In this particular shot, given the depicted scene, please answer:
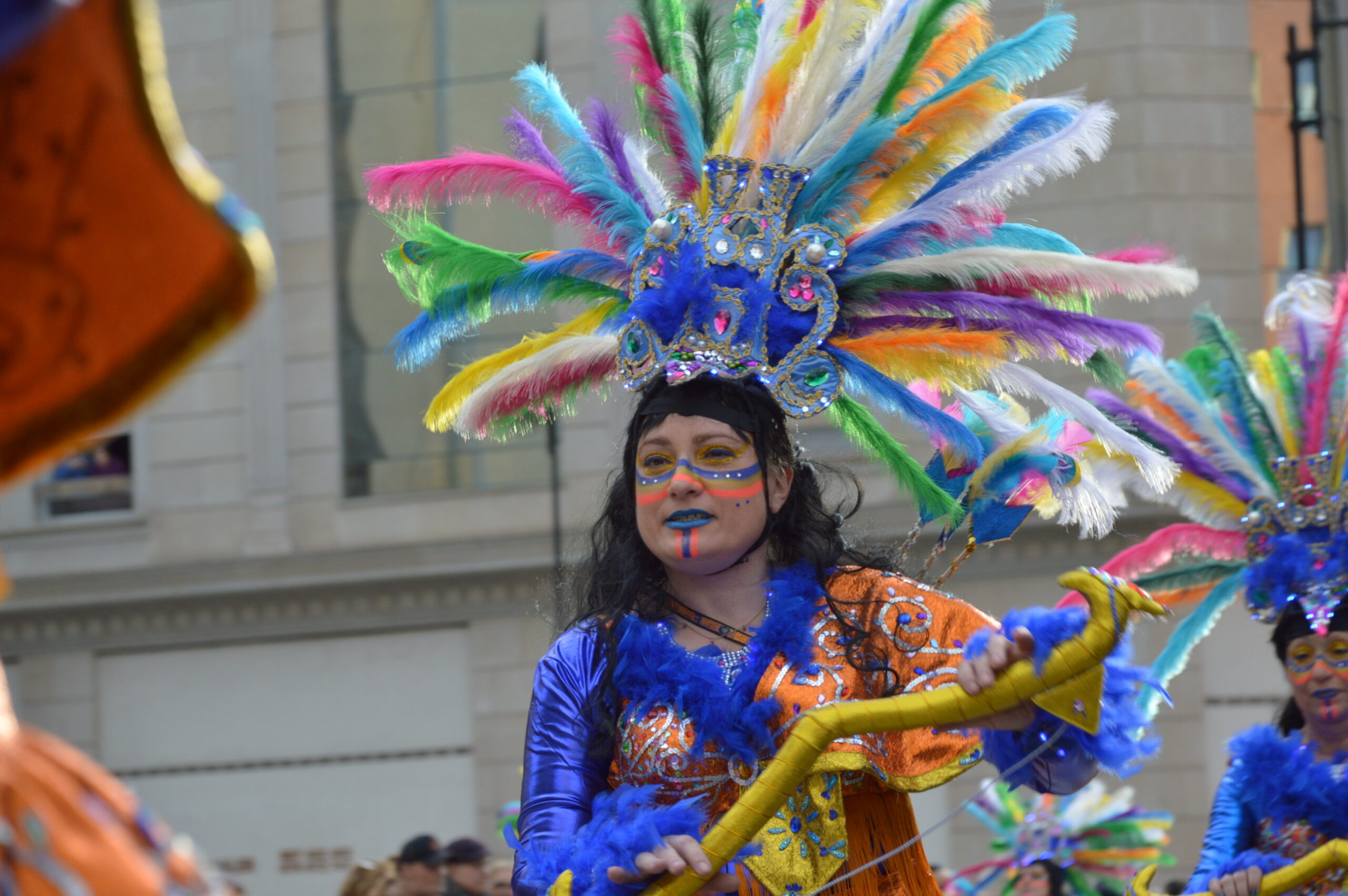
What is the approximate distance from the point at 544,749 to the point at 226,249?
6.86ft

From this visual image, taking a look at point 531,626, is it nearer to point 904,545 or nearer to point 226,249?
point 904,545

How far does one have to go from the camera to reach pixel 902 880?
2994mm

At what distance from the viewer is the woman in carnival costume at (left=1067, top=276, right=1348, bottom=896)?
425 centimetres

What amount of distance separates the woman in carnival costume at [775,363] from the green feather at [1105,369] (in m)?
A: 0.18

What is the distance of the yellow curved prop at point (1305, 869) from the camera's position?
3828 mm

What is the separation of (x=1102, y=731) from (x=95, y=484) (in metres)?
12.3

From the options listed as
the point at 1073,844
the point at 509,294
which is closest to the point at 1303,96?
the point at 1073,844

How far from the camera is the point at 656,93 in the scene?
358 cm

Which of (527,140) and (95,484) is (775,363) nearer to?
(527,140)

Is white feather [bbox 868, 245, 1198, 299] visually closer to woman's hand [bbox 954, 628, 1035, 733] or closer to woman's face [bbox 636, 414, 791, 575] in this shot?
woman's face [bbox 636, 414, 791, 575]

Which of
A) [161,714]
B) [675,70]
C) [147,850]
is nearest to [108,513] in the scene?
[161,714]

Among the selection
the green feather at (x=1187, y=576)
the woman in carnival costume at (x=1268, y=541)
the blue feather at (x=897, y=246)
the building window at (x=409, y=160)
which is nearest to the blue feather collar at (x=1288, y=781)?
the woman in carnival costume at (x=1268, y=541)

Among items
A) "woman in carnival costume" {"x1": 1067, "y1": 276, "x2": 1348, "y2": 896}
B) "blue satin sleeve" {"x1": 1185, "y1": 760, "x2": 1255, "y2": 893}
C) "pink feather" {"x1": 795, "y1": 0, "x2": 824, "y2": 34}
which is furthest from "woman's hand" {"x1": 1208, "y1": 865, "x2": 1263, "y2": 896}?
"pink feather" {"x1": 795, "y1": 0, "x2": 824, "y2": 34}

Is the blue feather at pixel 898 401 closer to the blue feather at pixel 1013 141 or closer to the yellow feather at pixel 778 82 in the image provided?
the blue feather at pixel 1013 141
